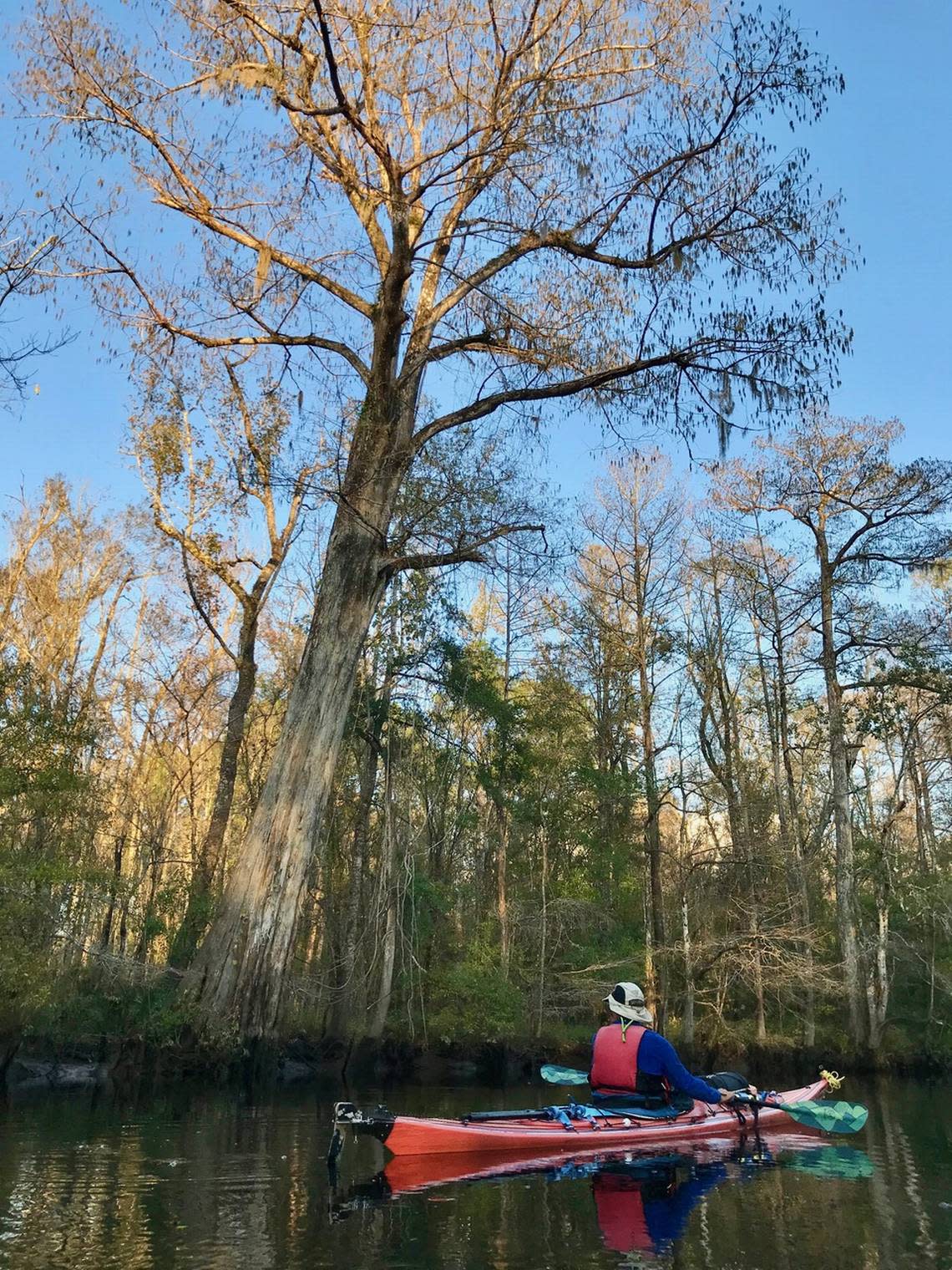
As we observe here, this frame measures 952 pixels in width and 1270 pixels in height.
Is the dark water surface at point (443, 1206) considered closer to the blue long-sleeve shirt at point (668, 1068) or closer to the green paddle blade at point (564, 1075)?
A: the blue long-sleeve shirt at point (668, 1068)

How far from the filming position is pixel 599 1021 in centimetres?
1991

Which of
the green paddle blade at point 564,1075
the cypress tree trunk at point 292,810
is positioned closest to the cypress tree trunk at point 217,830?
the cypress tree trunk at point 292,810

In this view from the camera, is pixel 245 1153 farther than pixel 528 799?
No

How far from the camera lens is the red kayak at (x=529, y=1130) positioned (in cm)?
554

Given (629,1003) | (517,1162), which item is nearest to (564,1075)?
(629,1003)

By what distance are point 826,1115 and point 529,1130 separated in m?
2.93

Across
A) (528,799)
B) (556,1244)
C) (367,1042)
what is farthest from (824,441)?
(556,1244)

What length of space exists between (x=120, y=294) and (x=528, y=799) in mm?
13424

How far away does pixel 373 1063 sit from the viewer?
17094 millimetres

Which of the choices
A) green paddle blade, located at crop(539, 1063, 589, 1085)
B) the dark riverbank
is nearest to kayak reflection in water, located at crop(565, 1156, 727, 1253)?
green paddle blade, located at crop(539, 1063, 589, 1085)

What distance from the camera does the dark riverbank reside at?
11578mm

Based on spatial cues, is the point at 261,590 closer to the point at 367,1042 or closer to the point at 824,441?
the point at 367,1042

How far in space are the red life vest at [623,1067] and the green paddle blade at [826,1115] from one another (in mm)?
1393

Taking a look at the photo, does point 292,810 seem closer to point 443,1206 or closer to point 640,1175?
point 640,1175
